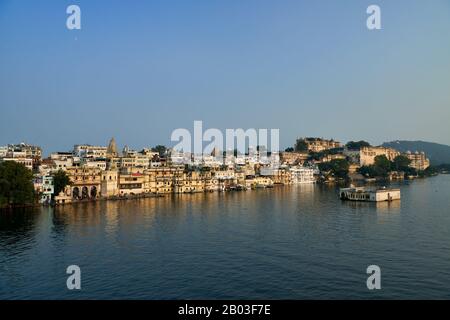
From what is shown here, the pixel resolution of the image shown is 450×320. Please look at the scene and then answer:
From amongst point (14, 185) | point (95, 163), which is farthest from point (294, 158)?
point (14, 185)

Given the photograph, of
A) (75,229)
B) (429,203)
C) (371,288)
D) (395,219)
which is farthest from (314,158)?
(371,288)

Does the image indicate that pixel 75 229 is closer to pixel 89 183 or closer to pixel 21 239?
pixel 21 239

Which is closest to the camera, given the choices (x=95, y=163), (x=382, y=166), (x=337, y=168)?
(x=95, y=163)

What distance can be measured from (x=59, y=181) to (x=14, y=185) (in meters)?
2.88

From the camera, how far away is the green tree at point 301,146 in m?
72.0

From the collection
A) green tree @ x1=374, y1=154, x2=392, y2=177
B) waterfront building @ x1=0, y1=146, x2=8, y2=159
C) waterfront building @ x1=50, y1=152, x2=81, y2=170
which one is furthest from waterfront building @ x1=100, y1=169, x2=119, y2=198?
green tree @ x1=374, y1=154, x2=392, y2=177

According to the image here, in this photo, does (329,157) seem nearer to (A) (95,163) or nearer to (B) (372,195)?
(B) (372,195)

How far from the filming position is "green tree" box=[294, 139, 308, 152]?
72000 mm

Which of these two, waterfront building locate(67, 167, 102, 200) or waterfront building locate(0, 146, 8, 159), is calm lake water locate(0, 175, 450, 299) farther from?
waterfront building locate(0, 146, 8, 159)

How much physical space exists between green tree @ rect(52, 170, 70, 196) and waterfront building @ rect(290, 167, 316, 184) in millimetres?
28146

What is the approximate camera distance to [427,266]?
34.0 ft

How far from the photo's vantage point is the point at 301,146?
72.6 meters

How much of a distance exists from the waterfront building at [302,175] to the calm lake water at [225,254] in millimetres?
27921

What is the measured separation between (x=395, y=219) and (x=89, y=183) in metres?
18.9
